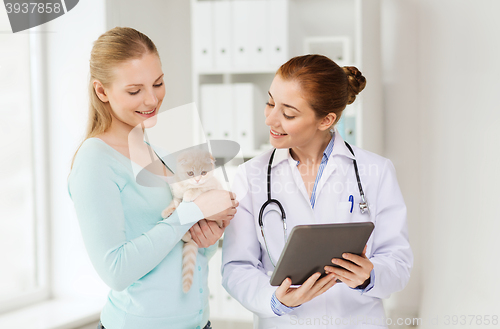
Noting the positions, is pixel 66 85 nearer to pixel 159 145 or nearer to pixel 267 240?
pixel 159 145

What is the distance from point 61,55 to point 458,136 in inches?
77.9

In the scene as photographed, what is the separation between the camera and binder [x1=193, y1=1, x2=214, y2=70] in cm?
212

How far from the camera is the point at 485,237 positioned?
1.60 meters

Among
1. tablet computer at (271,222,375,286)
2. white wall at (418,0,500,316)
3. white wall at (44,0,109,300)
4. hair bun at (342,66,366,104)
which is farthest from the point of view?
white wall at (44,0,109,300)

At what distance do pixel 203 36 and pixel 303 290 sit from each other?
1520mm

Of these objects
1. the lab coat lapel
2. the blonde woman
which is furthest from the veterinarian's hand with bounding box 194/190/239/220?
the lab coat lapel

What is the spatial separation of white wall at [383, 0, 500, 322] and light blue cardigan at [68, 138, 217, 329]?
117cm

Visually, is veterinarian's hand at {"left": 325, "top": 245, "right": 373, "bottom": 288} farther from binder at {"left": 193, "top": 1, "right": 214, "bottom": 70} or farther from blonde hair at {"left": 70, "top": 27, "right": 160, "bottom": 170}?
binder at {"left": 193, "top": 1, "right": 214, "bottom": 70}

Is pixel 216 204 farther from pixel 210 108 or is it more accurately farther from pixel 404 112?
pixel 404 112

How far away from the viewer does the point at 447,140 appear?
1893 millimetres

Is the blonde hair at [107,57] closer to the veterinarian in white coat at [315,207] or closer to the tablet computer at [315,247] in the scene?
the veterinarian in white coat at [315,207]

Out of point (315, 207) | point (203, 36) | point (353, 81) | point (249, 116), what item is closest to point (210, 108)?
point (249, 116)

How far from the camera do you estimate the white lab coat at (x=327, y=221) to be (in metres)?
1.24

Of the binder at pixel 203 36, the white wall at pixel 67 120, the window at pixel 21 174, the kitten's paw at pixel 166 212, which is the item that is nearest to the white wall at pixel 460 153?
the binder at pixel 203 36
